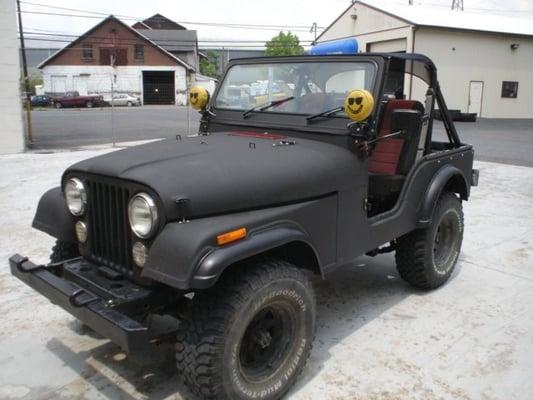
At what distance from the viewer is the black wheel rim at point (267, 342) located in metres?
2.74

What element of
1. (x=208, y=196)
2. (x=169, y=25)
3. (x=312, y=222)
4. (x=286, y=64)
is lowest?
(x=312, y=222)

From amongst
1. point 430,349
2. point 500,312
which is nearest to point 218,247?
point 430,349

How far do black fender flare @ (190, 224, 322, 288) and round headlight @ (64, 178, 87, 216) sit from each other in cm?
101

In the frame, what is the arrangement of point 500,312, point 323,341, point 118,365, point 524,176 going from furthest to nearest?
1. point 524,176
2. point 500,312
3. point 323,341
4. point 118,365

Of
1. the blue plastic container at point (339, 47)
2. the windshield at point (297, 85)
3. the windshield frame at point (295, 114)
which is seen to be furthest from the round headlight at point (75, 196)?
the blue plastic container at point (339, 47)

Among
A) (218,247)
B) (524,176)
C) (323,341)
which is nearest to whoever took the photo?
(218,247)

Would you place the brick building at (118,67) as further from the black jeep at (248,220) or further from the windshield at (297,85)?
the black jeep at (248,220)

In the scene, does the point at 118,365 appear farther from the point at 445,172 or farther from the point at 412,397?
the point at 445,172

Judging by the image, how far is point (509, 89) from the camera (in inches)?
1119

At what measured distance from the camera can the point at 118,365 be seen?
3.19 m

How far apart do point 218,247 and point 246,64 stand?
2321mm

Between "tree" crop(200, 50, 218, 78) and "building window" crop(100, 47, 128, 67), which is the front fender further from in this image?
"tree" crop(200, 50, 218, 78)

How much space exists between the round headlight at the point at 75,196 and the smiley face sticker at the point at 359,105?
1.62m

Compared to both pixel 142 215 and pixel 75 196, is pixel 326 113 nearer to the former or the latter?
pixel 142 215
